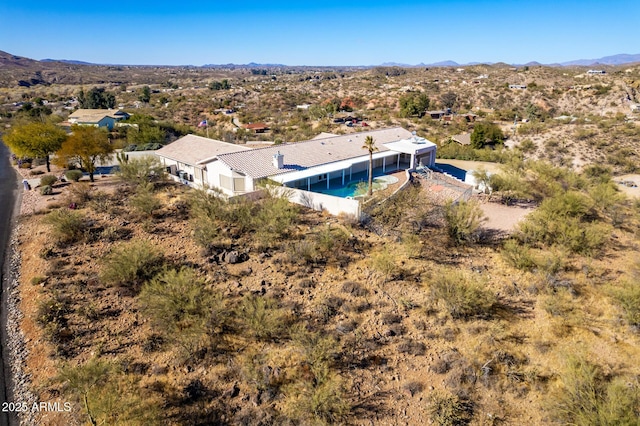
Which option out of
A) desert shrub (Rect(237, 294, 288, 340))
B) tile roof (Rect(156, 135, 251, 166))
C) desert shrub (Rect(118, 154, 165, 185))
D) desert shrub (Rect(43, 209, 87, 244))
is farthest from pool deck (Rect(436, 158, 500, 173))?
desert shrub (Rect(43, 209, 87, 244))

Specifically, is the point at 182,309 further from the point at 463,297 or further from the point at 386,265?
the point at 463,297

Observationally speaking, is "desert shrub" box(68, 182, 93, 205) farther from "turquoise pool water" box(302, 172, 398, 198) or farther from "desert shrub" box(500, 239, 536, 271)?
"desert shrub" box(500, 239, 536, 271)

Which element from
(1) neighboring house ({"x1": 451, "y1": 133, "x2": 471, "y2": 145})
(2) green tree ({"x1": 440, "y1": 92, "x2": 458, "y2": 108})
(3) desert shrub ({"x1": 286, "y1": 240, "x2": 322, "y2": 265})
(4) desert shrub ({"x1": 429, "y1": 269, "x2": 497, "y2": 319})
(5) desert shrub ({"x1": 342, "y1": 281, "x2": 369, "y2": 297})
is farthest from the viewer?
(2) green tree ({"x1": 440, "y1": 92, "x2": 458, "y2": 108})

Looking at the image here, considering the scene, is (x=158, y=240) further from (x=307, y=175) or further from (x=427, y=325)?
(x=427, y=325)

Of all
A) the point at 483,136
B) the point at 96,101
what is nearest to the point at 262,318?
the point at 483,136

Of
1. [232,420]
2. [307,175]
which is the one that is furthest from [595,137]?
[232,420]

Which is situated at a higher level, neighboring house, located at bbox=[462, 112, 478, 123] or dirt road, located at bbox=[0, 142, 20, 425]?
neighboring house, located at bbox=[462, 112, 478, 123]

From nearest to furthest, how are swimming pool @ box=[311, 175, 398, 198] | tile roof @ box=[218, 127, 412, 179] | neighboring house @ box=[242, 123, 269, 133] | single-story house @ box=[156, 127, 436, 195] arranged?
single-story house @ box=[156, 127, 436, 195] < tile roof @ box=[218, 127, 412, 179] < swimming pool @ box=[311, 175, 398, 198] < neighboring house @ box=[242, 123, 269, 133]

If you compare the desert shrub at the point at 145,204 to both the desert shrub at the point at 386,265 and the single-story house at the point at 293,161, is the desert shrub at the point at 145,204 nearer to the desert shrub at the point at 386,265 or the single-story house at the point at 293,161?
the single-story house at the point at 293,161
